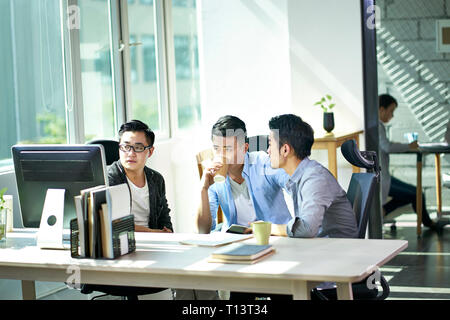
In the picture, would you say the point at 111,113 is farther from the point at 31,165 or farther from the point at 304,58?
the point at 31,165

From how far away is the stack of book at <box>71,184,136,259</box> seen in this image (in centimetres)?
296

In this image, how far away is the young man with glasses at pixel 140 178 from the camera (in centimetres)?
376

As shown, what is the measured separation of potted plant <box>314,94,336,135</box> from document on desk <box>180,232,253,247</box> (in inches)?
88.5

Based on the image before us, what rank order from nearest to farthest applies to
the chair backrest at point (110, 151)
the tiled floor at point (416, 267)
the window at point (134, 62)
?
the chair backrest at point (110, 151) → the tiled floor at point (416, 267) → the window at point (134, 62)

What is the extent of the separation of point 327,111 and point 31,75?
2205 mm

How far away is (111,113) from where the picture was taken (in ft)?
17.4

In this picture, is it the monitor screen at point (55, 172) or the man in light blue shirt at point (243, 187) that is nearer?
the monitor screen at point (55, 172)

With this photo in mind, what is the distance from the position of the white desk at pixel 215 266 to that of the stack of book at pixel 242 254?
0.09ft

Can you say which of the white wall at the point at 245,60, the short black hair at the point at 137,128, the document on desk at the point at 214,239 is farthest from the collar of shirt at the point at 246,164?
the white wall at the point at 245,60

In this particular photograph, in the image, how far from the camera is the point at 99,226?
9.78 ft

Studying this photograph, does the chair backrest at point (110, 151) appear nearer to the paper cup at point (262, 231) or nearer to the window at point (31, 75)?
the window at point (31, 75)
